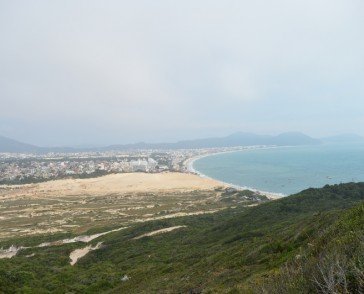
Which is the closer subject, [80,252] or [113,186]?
[80,252]

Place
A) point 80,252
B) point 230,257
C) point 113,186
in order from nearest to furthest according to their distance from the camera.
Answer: point 230,257 → point 80,252 → point 113,186

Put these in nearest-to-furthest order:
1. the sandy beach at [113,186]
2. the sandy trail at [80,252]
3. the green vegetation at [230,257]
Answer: the green vegetation at [230,257] < the sandy trail at [80,252] < the sandy beach at [113,186]

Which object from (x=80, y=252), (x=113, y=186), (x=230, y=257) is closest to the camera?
(x=230, y=257)

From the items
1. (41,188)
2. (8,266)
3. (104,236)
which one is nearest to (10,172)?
(41,188)

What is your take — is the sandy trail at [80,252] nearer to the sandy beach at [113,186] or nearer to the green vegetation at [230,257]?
the green vegetation at [230,257]

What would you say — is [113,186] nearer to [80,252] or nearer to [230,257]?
[80,252]

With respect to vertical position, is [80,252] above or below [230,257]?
below

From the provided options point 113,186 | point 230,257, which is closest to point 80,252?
point 230,257

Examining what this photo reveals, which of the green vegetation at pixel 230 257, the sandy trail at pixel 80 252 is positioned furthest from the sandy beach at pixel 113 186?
the sandy trail at pixel 80 252

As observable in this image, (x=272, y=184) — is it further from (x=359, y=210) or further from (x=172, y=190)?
(x=359, y=210)
